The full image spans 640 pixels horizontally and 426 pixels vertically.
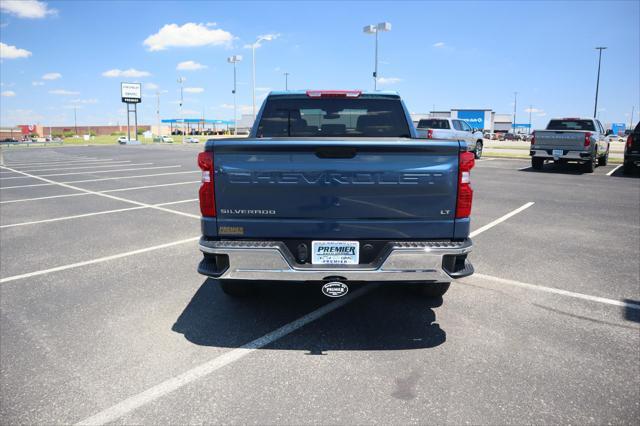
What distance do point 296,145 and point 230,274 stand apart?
1080mm

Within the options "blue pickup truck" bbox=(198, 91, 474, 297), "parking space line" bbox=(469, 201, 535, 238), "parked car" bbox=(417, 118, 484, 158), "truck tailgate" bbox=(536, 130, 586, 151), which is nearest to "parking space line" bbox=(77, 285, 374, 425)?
"blue pickup truck" bbox=(198, 91, 474, 297)

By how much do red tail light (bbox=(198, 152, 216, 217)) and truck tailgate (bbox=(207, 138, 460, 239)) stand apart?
42mm

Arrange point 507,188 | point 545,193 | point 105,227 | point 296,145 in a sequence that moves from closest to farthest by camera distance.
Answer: point 296,145, point 105,227, point 545,193, point 507,188

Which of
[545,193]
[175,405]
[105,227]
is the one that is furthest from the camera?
[545,193]

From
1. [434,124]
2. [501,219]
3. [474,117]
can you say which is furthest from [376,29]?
[474,117]

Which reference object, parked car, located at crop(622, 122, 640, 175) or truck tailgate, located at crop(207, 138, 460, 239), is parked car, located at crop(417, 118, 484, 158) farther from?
truck tailgate, located at crop(207, 138, 460, 239)

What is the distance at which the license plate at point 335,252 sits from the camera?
3301 millimetres

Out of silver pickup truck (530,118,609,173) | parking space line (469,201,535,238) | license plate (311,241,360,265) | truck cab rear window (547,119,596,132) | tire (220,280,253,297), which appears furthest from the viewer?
truck cab rear window (547,119,596,132)

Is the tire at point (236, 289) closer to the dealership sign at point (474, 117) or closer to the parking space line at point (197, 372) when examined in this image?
the parking space line at point (197, 372)

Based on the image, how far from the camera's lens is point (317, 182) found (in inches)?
127

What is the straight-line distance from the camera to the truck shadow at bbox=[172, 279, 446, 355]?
3.57m

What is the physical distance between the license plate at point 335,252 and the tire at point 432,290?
1332 millimetres

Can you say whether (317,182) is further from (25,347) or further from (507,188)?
(507,188)

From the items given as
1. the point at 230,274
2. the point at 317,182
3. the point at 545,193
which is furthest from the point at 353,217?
the point at 545,193
